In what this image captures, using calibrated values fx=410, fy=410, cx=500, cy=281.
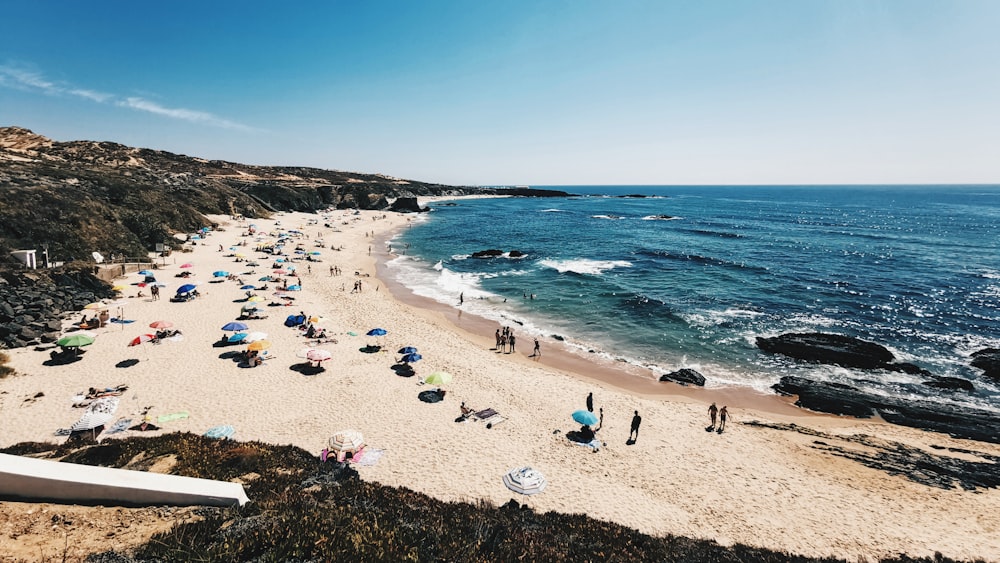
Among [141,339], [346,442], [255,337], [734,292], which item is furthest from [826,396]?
[141,339]

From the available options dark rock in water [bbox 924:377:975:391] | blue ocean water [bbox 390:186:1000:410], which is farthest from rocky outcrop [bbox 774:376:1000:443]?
dark rock in water [bbox 924:377:975:391]

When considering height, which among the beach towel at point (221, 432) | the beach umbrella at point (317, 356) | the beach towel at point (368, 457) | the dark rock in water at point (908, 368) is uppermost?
the beach umbrella at point (317, 356)

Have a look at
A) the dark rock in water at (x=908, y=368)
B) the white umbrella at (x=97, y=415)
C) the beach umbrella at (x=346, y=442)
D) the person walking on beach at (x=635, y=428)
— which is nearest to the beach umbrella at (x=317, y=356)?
the beach umbrella at (x=346, y=442)

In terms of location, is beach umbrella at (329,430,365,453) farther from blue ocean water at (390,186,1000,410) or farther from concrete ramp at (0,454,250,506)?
blue ocean water at (390,186,1000,410)

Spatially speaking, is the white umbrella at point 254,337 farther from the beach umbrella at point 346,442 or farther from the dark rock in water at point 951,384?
the dark rock in water at point 951,384

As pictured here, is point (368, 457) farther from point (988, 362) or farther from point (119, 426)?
point (988, 362)

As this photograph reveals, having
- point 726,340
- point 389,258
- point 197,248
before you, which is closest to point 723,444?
point 726,340

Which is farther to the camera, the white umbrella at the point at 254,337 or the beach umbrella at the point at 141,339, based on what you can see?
the white umbrella at the point at 254,337
